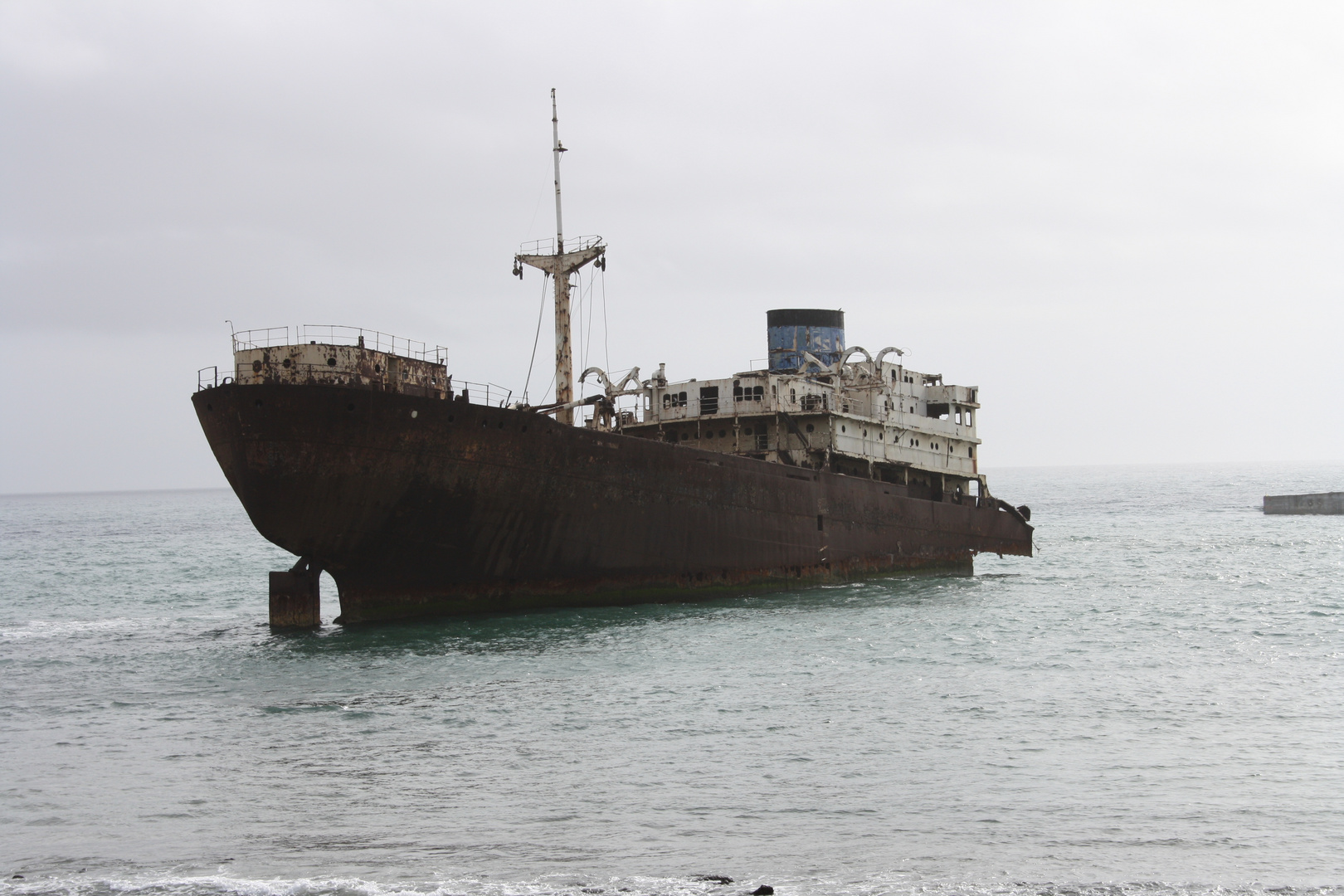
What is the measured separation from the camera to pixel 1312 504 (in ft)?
230

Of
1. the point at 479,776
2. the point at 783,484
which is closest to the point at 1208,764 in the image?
the point at 479,776

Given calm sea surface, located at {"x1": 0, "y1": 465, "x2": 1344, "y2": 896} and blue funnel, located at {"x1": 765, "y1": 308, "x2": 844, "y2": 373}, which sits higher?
blue funnel, located at {"x1": 765, "y1": 308, "x2": 844, "y2": 373}

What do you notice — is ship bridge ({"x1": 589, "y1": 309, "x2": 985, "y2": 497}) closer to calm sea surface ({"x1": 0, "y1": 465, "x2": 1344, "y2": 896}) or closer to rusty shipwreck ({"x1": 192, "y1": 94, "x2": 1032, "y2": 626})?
rusty shipwreck ({"x1": 192, "y1": 94, "x2": 1032, "y2": 626})

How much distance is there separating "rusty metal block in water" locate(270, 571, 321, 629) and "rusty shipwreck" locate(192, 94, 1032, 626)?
0.14 feet

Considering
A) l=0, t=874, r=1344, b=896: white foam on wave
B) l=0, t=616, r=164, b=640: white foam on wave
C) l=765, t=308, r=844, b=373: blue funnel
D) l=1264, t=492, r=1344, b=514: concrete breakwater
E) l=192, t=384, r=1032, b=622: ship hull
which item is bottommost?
l=0, t=874, r=1344, b=896: white foam on wave

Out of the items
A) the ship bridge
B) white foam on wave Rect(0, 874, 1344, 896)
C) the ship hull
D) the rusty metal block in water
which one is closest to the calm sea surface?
white foam on wave Rect(0, 874, 1344, 896)

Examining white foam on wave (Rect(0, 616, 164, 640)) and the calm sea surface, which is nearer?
the calm sea surface

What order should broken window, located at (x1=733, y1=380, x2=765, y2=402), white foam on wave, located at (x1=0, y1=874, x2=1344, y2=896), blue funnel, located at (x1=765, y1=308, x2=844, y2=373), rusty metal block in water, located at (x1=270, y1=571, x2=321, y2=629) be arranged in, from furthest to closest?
blue funnel, located at (x1=765, y1=308, x2=844, y2=373)
broken window, located at (x1=733, y1=380, x2=765, y2=402)
rusty metal block in water, located at (x1=270, y1=571, x2=321, y2=629)
white foam on wave, located at (x1=0, y1=874, x2=1344, y2=896)

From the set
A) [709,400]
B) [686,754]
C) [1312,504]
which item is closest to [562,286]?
[709,400]

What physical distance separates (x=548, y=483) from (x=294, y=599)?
16.8 feet

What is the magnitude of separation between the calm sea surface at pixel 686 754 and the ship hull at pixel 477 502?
2.87 feet

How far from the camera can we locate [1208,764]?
34.8 feet

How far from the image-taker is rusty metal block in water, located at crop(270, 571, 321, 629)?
20.2 metres

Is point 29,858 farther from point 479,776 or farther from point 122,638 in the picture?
point 122,638
